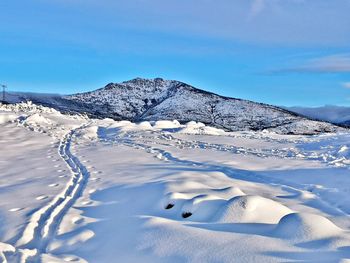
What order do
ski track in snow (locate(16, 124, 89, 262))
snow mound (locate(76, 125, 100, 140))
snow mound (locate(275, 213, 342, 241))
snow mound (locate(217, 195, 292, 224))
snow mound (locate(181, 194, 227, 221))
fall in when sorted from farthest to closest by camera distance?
snow mound (locate(76, 125, 100, 140)), snow mound (locate(181, 194, 227, 221)), snow mound (locate(217, 195, 292, 224)), ski track in snow (locate(16, 124, 89, 262)), snow mound (locate(275, 213, 342, 241))

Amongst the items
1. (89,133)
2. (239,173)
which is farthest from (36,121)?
(239,173)

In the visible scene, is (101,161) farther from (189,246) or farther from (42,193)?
(189,246)

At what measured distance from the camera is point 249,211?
30.2ft

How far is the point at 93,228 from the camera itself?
31.7 feet

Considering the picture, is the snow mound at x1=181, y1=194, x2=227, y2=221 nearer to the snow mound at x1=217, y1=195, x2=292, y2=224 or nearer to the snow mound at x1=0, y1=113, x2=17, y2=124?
the snow mound at x1=217, y1=195, x2=292, y2=224

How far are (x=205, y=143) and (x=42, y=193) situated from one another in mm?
17268

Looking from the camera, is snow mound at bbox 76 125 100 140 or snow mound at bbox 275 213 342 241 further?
snow mound at bbox 76 125 100 140

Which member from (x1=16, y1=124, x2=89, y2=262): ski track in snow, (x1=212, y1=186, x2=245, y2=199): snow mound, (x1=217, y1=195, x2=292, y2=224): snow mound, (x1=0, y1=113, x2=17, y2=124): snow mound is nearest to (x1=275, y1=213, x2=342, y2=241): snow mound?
(x1=217, y1=195, x2=292, y2=224): snow mound

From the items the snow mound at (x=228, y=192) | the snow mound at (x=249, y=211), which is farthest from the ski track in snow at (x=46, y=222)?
the snow mound at (x=228, y=192)

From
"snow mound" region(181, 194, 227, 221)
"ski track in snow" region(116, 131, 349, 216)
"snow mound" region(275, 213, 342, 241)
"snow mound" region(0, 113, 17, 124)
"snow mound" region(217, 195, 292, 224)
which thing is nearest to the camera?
"snow mound" region(275, 213, 342, 241)

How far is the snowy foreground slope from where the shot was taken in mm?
7777

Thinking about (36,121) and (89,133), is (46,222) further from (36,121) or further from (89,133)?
A: (36,121)

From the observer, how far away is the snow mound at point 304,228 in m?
7.72

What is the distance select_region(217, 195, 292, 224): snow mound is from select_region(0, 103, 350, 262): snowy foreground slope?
2cm
